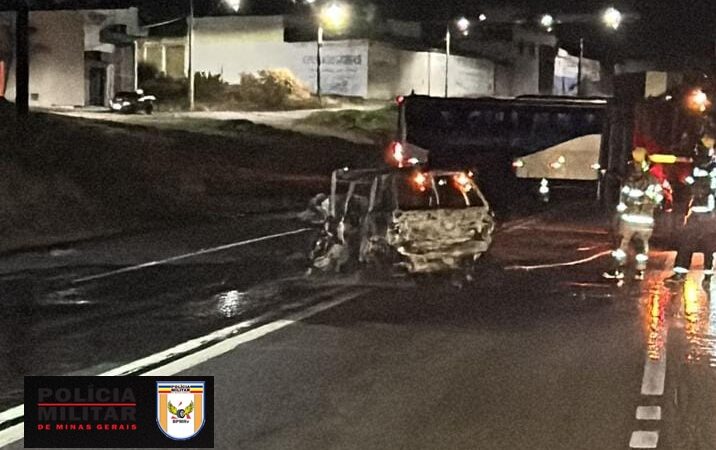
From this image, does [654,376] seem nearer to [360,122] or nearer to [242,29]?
[360,122]

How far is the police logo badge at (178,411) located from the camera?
7.09 m

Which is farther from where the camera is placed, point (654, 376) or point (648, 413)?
point (654, 376)

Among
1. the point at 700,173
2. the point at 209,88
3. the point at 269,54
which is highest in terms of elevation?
the point at 269,54

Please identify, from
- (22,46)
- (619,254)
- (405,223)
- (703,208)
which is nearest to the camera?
(405,223)

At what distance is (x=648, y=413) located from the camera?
842cm

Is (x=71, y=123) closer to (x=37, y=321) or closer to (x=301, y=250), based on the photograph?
(x=301, y=250)

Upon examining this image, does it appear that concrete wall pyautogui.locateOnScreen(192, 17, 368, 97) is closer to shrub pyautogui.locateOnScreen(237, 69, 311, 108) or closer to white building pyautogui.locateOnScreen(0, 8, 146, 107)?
shrub pyautogui.locateOnScreen(237, 69, 311, 108)

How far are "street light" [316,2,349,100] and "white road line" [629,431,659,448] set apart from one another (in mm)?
46890

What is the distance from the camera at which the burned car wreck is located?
1533cm

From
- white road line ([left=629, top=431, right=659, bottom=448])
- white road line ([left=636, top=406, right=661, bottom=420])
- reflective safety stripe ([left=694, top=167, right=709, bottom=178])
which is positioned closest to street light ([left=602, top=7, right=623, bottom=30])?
reflective safety stripe ([left=694, top=167, right=709, bottom=178])

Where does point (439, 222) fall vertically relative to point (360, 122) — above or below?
below

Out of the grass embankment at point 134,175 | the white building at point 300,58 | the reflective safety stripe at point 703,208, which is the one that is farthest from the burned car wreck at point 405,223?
the white building at point 300,58

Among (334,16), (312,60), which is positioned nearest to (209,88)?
(312,60)

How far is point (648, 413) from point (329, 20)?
199 ft
